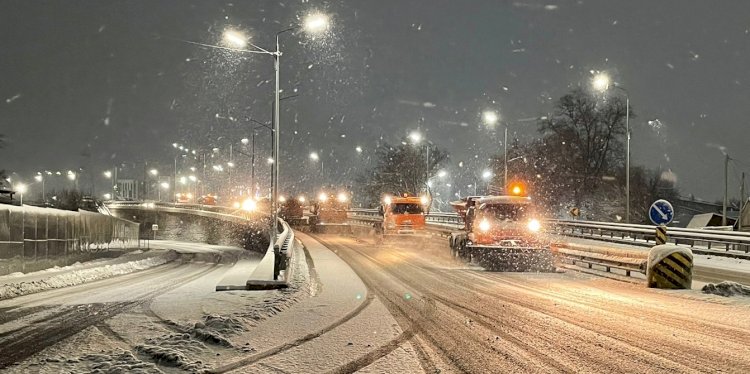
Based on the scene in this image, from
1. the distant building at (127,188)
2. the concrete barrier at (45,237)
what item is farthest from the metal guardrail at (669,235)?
the distant building at (127,188)

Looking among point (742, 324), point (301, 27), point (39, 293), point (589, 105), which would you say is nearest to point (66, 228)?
point (39, 293)

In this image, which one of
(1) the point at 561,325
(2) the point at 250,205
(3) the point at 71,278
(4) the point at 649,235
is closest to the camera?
(1) the point at 561,325

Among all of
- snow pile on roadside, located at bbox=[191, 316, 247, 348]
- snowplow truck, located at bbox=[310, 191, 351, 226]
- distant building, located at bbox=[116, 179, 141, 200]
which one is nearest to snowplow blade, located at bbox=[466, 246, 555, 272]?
snow pile on roadside, located at bbox=[191, 316, 247, 348]

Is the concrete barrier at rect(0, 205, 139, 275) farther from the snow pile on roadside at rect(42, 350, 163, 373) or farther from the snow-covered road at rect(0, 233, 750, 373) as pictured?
the snow pile on roadside at rect(42, 350, 163, 373)

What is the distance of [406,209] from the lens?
36.2 metres

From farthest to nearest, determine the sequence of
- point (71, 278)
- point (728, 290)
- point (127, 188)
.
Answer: point (127, 188), point (71, 278), point (728, 290)

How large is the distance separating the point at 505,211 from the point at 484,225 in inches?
35.4

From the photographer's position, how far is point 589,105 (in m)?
66.2

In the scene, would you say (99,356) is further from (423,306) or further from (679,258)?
(679,258)

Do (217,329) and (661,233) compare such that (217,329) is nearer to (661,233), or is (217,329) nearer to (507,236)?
(507,236)

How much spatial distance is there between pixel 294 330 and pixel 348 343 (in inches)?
55.0

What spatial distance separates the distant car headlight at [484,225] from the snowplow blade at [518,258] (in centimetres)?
66

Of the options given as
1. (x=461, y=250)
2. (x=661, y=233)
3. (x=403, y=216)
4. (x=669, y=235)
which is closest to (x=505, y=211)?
(x=461, y=250)

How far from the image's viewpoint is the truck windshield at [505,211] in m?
22.4
